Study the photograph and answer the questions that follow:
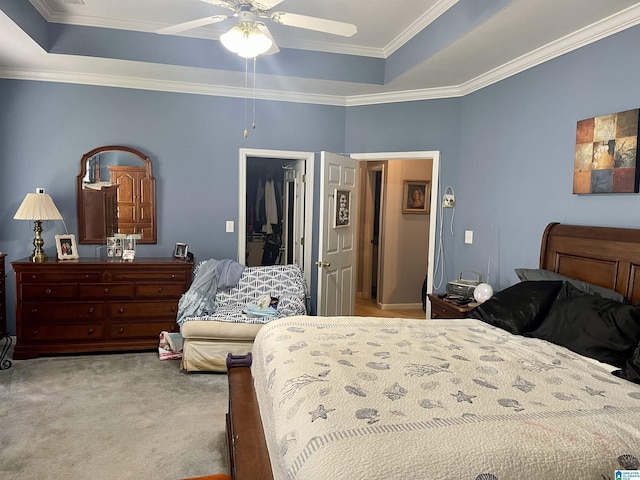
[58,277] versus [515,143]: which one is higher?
[515,143]

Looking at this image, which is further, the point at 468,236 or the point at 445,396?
the point at 468,236

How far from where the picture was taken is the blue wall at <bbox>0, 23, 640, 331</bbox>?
3.17 m

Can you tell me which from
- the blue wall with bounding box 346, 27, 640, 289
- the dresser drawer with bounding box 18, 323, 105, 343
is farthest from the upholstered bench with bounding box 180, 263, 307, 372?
the blue wall with bounding box 346, 27, 640, 289

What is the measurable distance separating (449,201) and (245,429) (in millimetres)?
3070

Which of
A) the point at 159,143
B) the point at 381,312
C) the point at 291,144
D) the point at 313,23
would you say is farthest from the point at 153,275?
the point at 381,312

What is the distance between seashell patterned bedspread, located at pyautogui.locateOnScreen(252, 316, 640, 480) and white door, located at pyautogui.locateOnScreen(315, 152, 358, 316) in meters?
2.10

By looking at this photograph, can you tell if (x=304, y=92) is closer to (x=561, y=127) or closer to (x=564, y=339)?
(x=561, y=127)

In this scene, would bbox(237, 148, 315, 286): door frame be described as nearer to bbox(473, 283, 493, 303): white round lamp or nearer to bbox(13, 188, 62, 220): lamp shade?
bbox(13, 188, 62, 220): lamp shade

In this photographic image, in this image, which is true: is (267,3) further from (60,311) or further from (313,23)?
(60,311)

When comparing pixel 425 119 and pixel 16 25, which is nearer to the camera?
pixel 16 25

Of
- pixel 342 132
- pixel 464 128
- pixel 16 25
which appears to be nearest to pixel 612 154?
pixel 464 128

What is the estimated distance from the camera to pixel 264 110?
14.8ft

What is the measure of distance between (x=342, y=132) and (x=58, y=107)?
2.74 meters

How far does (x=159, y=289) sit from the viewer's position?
4020 millimetres
